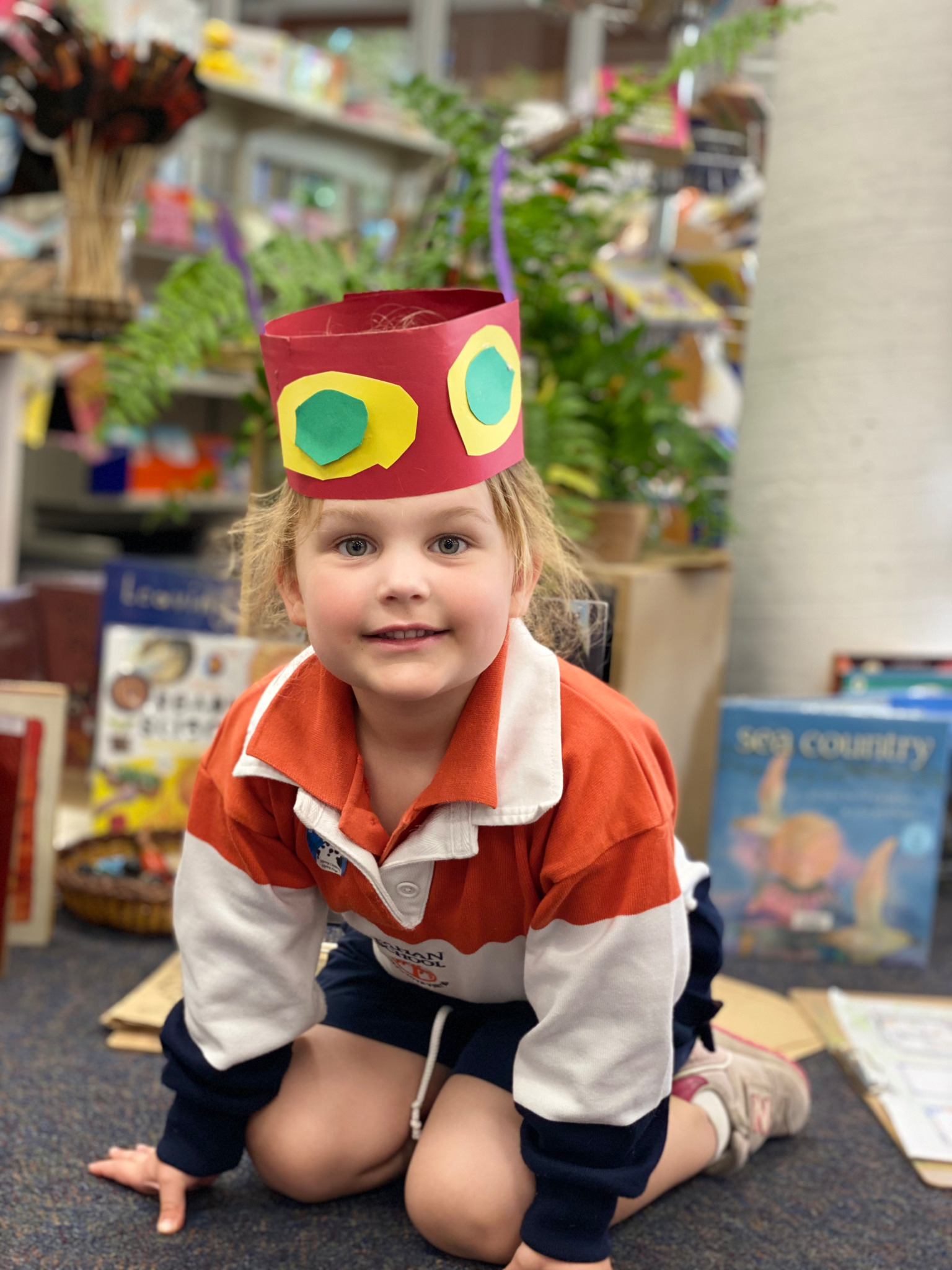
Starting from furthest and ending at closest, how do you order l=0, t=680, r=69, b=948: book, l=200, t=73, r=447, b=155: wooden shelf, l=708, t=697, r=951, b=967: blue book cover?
l=200, t=73, r=447, b=155: wooden shelf, l=708, t=697, r=951, b=967: blue book cover, l=0, t=680, r=69, b=948: book

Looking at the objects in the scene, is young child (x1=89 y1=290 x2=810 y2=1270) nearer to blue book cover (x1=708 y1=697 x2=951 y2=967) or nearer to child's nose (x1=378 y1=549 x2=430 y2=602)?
child's nose (x1=378 y1=549 x2=430 y2=602)

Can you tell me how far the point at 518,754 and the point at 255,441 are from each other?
2.92 feet

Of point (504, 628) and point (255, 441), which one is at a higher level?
point (255, 441)

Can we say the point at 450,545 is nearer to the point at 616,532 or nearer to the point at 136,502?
the point at 616,532

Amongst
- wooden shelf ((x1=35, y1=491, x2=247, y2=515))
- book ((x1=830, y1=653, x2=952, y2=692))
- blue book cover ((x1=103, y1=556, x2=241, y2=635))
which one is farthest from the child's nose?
wooden shelf ((x1=35, y1=491, x2=247, y2=515))

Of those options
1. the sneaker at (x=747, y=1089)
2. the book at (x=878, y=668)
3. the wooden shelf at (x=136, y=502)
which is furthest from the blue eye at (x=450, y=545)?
the wooden shelf at (x=136, y=502)

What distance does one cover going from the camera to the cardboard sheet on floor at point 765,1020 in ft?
4.19

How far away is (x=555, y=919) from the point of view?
834mm

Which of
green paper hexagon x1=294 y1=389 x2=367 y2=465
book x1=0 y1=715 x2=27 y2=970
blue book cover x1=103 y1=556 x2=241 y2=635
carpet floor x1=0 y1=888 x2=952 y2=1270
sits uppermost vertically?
green paper hexagon x1=294 y1=389 x2=367 y2=465

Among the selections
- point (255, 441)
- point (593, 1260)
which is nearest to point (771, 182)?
point (255, 441)

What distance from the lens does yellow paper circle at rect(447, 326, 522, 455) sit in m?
0.78

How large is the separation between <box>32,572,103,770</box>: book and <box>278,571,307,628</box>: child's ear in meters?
1.07

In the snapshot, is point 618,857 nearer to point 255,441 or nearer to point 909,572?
point 255,441

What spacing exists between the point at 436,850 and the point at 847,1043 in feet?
2.24
